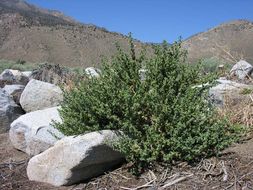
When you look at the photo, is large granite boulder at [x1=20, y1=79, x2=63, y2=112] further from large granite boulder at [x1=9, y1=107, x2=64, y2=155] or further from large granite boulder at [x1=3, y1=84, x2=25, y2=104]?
large granite boulder at [x1=9, y1=107, x2=64, y2=155]

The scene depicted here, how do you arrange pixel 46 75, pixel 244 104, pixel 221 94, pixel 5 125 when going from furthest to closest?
pixel 46 75
pixel 5 125
pixel 221 94
pixel 244 104

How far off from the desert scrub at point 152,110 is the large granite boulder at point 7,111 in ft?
9.65

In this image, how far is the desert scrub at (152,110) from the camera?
16.4ft

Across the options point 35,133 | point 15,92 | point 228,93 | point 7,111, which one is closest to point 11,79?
point 15,92

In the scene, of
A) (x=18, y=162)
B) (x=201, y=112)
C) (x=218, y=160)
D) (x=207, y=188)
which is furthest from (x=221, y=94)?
(x=18, y=162)

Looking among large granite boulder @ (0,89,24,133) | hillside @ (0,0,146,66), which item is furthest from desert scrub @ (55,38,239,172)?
hillside @ (0,0,146,66)

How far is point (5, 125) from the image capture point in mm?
8531

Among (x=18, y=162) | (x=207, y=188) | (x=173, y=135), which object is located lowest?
(x=18, y=162)

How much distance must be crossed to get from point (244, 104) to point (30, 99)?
13.5ft

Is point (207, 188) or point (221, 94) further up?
point (221, 94)

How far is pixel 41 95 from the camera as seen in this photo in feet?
28.3

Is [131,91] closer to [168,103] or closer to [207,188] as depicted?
[168,103]

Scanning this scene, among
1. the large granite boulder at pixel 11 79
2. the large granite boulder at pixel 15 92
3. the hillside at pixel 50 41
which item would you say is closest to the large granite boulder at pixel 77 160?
the large granite boulder at pixel 15 92

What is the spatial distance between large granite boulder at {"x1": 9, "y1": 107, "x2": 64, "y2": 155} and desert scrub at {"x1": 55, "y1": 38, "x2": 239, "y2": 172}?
0.76 m
